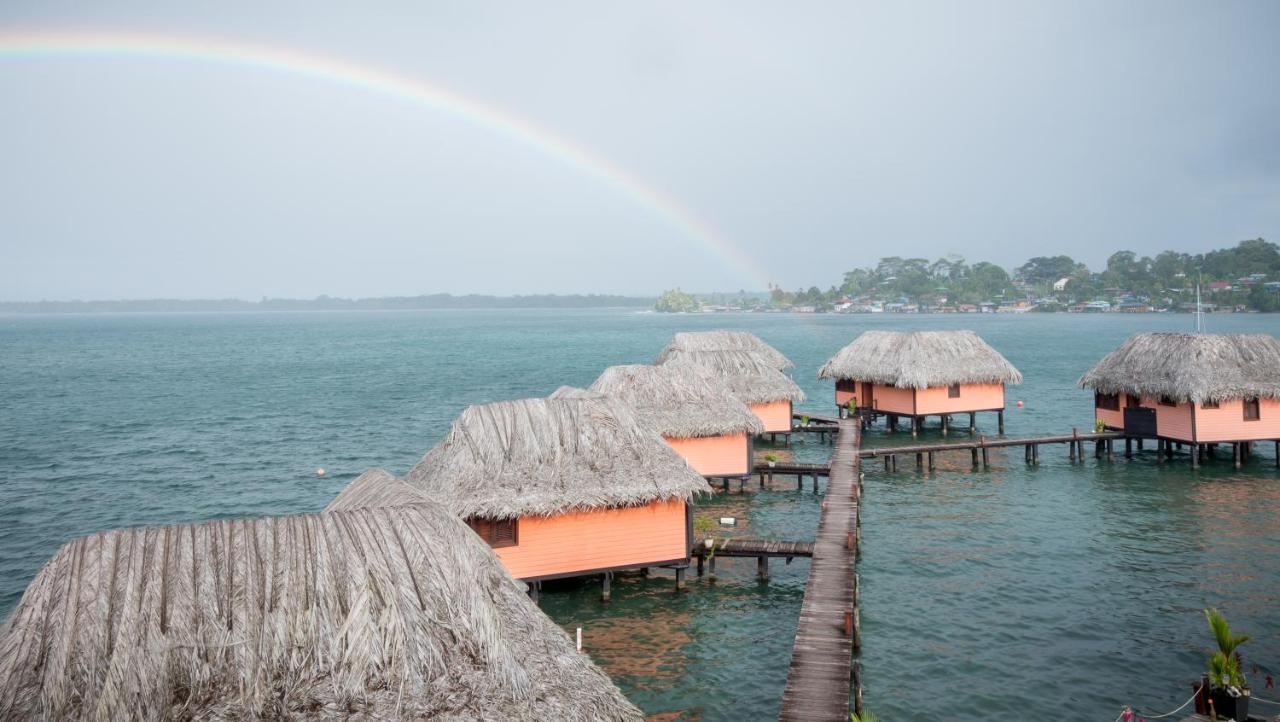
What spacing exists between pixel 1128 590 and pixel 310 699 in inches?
759

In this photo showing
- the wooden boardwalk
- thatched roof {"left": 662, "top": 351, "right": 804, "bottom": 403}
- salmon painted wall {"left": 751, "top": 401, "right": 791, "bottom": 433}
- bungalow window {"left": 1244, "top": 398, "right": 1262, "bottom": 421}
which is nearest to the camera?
the wooden boardwalk

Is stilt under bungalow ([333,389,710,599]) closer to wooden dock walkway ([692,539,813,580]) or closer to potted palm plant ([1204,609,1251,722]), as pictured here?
wooden dock walkway ([692,539,813,580])

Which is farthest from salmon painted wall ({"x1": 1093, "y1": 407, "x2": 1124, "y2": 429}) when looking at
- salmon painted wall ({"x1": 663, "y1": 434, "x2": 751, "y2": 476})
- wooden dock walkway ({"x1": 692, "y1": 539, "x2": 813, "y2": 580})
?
wooden dock walkway ({"x1": 692, "y1": 539, "x2": 813, "y2": 580})

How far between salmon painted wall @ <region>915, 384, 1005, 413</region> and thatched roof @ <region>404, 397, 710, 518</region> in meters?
22.5

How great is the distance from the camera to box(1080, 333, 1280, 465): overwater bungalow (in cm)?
3219

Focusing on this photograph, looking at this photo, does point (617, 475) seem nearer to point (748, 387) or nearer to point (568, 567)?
point (568, 567)

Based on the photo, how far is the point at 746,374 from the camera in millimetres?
38188

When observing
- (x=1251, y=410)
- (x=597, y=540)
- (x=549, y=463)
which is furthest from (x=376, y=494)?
(x=1251, y=410)

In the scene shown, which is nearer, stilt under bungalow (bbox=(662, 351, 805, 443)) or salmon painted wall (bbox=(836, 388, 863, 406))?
stilt under bungalow (bbox=(662, 351, 805, 443))

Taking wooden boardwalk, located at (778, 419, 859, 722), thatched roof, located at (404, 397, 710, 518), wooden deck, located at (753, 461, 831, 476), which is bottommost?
wooden boardwalk, located at (778, 419, 859, 722)

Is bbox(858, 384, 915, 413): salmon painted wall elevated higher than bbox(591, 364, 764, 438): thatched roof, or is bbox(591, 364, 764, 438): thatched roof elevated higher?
bbox(591, 364, 764, 438): thatched roof

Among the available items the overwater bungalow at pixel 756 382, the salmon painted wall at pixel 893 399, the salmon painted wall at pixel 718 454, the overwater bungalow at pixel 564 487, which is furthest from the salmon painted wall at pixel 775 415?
the overwater bungalow at pixel 564 487

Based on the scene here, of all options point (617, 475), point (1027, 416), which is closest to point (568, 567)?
point (617, 475)

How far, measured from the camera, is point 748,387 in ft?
123
